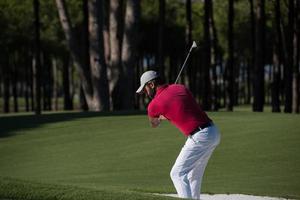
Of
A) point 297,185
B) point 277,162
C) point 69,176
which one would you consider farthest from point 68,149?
point 297,185

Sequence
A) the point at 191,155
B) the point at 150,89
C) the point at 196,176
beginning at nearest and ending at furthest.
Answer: the point at 191,155, the point at 150,89, the point at 196,176

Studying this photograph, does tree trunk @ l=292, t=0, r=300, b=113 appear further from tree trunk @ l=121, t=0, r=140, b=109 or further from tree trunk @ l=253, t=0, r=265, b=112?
tree trunk @ l=121, t=0, r=140, b=109

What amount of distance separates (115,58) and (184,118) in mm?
26351

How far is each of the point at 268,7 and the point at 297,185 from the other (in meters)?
38.7

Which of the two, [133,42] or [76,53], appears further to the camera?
[76,53]

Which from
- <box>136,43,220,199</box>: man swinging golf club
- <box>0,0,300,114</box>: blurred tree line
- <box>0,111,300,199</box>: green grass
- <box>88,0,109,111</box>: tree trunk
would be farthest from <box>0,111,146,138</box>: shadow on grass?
<box>136,43,220,199</box>: man swinging golf club

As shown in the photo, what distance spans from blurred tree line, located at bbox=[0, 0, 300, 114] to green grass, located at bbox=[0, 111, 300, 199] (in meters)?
8.21

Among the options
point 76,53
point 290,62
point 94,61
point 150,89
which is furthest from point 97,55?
point 150,89

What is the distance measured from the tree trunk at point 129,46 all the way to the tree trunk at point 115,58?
1.65ft

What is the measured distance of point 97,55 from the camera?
116 ft

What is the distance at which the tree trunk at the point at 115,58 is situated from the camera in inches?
1442

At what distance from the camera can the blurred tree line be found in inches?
1417

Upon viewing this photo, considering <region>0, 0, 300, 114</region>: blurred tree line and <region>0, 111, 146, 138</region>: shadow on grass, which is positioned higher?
<region>0, 0, 300, 114</region>: blurred tree line

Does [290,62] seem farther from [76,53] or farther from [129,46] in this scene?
[76,53]
